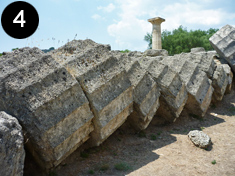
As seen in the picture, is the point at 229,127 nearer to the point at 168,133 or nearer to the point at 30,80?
the point at 168,133

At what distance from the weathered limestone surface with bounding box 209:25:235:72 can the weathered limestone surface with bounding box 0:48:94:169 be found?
19.8 feet

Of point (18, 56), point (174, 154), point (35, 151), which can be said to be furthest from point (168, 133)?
point (18, 56)

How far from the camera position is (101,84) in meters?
3.29

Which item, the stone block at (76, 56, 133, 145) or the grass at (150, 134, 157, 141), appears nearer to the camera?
the stone block at (76, 56, 133, 145)

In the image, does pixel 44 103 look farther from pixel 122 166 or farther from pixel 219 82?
pixel 219 82

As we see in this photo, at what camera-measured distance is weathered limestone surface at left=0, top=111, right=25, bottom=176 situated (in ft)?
6.97

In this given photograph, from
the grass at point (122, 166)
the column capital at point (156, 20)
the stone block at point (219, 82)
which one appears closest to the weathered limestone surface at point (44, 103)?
the grass at point (122, 166)

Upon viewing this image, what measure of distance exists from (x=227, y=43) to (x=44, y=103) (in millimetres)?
6738

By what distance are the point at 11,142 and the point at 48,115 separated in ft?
1.76

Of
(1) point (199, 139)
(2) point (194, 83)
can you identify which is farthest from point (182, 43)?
(1) point (199, 139)

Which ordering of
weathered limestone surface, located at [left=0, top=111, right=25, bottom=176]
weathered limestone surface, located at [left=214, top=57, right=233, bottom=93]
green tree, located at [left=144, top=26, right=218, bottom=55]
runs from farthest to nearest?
green tree, located at [left=144, top=26, right=218, bottom=55] < weathered limestone surface, located at [left=214, top=57, right=233, bottom=93] < weathered limestone surface, located at [left=0, top=111, right=25, bottom=176]

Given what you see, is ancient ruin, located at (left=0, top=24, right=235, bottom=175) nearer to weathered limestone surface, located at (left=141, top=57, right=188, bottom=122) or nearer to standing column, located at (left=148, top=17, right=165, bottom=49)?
weathered limestone surface, located at (left=141, top=57, right=188, bottom=122)

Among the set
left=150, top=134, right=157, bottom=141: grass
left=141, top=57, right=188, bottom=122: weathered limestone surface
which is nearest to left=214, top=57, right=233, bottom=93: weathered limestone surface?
left=141, top=57, right=188, bottom=122: weathered limestone surface

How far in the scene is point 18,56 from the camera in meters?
2.87
